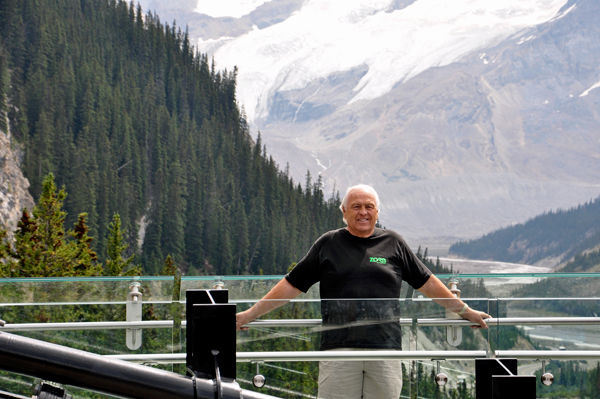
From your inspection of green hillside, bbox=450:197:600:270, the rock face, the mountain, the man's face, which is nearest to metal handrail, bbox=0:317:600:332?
the man's face

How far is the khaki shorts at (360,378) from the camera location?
292 centimetres

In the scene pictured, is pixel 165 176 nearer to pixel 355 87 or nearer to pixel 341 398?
pixel 341 398

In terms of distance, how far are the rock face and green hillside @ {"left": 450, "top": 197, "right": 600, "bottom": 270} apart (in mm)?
106673

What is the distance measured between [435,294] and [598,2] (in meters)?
216

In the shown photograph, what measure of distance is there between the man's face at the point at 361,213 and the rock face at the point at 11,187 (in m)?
64.7

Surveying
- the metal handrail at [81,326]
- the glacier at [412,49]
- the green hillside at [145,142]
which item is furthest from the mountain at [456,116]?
the metal handrail at [81,326]

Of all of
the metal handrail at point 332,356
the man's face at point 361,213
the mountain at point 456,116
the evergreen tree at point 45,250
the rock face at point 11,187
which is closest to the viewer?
the metal handrail at point 332,356

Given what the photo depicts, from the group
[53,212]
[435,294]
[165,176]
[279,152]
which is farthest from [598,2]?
[435,294]

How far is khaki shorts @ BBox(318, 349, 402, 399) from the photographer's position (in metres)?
2.92

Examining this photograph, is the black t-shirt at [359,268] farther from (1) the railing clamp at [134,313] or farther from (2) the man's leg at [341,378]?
(1) the railing clamp at [134,313]

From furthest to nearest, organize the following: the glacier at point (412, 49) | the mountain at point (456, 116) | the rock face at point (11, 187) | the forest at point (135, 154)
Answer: the glacier at point (412, 49) < the mountain at point (456, 116) < the forest at point (135, 154) < the rock face at point (11, 187)

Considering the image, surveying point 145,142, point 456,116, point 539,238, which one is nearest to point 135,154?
point 145,142

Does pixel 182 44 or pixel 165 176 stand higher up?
pixel 182 44

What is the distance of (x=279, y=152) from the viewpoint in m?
179
